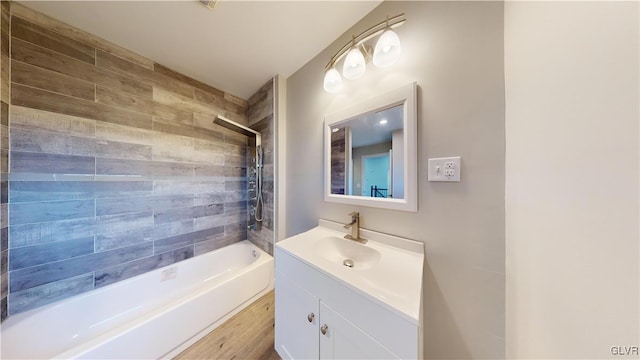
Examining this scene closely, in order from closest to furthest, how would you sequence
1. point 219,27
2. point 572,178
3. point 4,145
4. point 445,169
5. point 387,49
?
point 572,178, point 445,169, point 387,49, point 4,145, point 219,27

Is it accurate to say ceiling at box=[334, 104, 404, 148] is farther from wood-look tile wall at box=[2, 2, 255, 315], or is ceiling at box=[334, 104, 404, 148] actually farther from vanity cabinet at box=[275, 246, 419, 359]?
wood-look tile wall at box=[2, 2, 255, 315]

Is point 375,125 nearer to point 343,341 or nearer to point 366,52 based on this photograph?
point 366,52

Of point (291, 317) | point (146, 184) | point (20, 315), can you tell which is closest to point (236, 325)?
point (291, 317)

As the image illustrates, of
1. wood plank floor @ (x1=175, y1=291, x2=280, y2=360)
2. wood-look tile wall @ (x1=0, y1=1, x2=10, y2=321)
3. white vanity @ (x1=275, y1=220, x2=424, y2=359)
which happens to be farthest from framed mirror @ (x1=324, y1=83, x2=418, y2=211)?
wood-look tile wall @ (x1=0, y1=1, x2=10, y2=321)

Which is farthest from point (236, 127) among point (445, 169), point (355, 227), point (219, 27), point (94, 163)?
point (445, 169)

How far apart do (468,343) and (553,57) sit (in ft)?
3.72

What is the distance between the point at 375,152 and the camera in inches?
41.8

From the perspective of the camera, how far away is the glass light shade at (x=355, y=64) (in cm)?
99

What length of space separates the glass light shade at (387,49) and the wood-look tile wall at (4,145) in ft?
7.01

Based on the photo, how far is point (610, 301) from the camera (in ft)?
1.39

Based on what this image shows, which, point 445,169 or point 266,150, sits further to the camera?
point 266,150

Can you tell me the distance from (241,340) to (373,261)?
45.8 inches

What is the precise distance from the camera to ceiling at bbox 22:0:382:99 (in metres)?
1.01

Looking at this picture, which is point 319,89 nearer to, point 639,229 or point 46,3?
point 639,229
